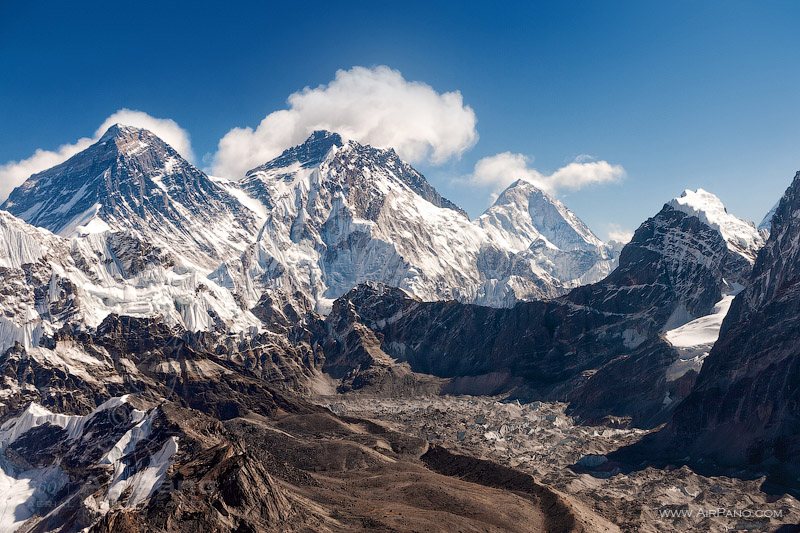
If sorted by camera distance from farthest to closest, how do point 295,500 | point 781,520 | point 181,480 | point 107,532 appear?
point 781,520 < point 295,500 < point 181,480 < point 107,532

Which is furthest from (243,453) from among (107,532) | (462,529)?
(462,529)

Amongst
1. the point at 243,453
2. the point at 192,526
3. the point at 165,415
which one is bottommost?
the point at 192,526

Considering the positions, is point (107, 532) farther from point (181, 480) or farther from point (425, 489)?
point (425, 489)

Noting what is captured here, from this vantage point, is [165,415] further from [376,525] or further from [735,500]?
[735,500]

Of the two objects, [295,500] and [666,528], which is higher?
[295,500]

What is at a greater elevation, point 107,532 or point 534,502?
point 107,532

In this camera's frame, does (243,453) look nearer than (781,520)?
Yes

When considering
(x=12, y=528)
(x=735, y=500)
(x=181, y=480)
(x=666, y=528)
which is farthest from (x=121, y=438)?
(x=735, y=500)

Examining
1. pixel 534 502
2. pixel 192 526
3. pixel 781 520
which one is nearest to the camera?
pixel 192 526

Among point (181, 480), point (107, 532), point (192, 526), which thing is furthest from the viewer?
point (181, 480)
